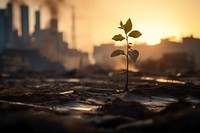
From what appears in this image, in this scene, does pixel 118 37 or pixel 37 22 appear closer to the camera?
pixel 118 37

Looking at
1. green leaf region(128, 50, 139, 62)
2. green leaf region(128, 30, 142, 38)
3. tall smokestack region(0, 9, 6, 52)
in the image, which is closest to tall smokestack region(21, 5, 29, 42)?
tall smokestack region(0, 9, 6, 52)

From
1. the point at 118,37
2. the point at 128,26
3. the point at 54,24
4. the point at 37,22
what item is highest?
the point at 37,22

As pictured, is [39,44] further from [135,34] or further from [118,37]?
[135,34]

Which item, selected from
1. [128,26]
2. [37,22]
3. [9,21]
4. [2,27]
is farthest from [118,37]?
[37,22]

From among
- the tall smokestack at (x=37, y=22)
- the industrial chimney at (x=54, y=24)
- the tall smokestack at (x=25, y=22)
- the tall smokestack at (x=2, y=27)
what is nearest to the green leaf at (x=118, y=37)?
the industrial chimney at (x=54, y=24)

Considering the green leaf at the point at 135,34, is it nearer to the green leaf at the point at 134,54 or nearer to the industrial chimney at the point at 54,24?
the green leaf at the point at 134,54

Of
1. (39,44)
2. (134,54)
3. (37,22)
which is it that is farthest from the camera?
(37,22)

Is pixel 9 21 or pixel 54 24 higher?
pixel 9 21

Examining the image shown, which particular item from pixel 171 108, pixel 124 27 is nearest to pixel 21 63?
pixel 124 27

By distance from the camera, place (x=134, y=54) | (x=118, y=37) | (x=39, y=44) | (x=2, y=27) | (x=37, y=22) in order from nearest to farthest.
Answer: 1. (x=134, y=54)
2. (x=118, y=37)
3. (x=39, y=44)
4. (x=2, y=27)
5. (x=37, y=22)

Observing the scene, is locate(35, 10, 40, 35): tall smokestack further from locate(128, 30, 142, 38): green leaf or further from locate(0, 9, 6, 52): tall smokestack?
locate(128, 30, 142, 38): green leaf
